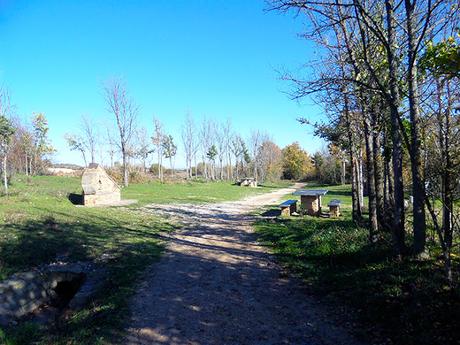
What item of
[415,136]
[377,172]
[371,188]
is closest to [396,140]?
[415,136]

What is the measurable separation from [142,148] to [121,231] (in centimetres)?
4150

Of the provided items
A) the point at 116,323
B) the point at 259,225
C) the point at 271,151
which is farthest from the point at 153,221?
the point at 271,151

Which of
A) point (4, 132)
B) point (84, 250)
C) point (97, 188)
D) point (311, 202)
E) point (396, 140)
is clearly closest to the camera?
point (396, 140)

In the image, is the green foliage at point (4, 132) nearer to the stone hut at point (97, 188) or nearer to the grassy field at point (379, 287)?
the stone hut at point (97, 188)

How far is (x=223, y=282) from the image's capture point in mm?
6102

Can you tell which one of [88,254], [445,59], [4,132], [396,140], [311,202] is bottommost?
[88,254]

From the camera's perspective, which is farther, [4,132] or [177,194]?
[177,194]

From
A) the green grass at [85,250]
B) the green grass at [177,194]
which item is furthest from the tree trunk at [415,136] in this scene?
the green grass at [177,194]

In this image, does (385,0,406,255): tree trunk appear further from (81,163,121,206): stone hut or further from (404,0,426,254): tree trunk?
(81,163,121,206): stone hut

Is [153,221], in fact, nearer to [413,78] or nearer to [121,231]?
[121,231]

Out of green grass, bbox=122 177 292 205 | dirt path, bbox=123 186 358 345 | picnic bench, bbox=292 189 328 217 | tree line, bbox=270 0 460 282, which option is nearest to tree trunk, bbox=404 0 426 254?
tree line, bbox=270 0 460 282

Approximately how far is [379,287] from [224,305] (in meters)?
2.46

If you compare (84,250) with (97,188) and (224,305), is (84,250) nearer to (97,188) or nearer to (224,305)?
(224,305)

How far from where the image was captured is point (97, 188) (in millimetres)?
18531
